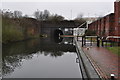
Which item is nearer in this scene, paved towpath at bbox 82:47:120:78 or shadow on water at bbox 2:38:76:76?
paved towpath at bbox 82:47:120:78

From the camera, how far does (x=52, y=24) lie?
4266 cm

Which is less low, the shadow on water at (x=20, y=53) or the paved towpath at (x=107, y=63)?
the paved towpath at (x=107, y=63)

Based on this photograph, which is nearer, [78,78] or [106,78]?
[106,78]

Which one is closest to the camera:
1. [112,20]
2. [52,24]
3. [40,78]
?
[40,78]

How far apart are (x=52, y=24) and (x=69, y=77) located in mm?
36532

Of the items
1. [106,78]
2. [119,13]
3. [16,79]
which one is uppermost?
[119,13]

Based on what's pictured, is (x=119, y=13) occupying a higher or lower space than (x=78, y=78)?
higher

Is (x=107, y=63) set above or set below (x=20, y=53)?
above

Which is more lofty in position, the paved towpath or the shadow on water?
the paved towpath

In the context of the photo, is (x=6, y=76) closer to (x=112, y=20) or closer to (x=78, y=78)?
(x=78, y=78)

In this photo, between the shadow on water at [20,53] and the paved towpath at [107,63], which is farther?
the shadow on water at [20,53]

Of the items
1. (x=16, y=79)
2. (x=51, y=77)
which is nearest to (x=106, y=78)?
(x=51, y=77)

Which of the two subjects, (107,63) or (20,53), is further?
(20,53)

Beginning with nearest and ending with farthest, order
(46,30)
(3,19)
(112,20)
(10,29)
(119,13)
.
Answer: (119,13)
(112,20)
(3,19)
(10,29)
(46,30)
